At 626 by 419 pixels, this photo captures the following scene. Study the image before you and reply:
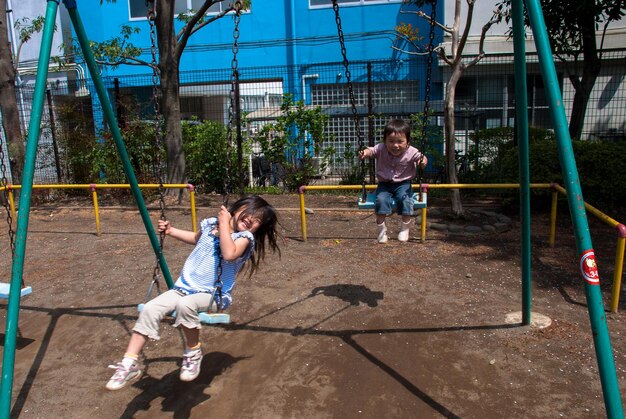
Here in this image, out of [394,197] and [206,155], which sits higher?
[206,155]

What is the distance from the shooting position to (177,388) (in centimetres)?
339

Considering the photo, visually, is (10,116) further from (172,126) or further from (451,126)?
(451,126)

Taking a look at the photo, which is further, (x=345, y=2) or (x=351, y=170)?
(x=345, y=2)

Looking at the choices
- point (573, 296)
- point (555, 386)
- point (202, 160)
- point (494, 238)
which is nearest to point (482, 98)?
point (494, 238)

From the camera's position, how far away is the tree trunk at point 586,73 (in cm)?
797

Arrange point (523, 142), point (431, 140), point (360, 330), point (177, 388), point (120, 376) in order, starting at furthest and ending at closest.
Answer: point (431, 140) → point (360, 330) → point (523, 142) → point (177, 388) → point (120, 376)

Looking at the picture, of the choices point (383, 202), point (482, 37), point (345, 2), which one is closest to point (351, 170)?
point (482, 37)

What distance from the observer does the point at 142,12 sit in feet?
51.6

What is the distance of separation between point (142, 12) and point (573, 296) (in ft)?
50.2

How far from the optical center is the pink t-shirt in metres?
4.60

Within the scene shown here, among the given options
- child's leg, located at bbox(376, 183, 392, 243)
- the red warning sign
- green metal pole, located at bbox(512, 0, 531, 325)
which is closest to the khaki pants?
the red warning sign

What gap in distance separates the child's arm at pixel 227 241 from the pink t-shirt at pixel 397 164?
213 cm

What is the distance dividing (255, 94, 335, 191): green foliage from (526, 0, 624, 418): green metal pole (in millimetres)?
7842

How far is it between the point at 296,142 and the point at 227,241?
778cm
